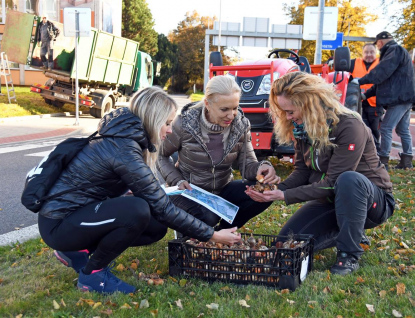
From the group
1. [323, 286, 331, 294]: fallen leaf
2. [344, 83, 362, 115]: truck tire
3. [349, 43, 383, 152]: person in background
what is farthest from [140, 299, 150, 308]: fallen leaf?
[349, 43, 383, 152]: person in background

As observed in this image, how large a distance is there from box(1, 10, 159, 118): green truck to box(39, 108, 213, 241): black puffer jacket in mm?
13106

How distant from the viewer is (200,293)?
3.12m

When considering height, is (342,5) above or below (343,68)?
above

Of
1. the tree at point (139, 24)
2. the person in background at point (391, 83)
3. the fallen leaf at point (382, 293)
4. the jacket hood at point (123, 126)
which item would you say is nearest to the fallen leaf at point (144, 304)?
the jacket hood at point (123, 126)

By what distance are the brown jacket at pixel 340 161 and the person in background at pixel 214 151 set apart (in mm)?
313

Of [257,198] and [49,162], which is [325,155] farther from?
[49,162]

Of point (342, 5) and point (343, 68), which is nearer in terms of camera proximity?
point (343, 68)

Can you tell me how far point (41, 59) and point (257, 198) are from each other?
13.5 metres

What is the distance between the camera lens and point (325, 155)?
369cm

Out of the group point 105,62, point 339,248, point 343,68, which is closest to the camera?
point 339,248

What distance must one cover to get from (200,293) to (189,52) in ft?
190

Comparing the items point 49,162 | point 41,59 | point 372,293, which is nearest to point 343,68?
point 372,293

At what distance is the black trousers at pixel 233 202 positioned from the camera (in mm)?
3921

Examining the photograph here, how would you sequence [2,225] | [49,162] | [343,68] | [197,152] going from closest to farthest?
[49,162], [197,152], [2,225], [343,68]
